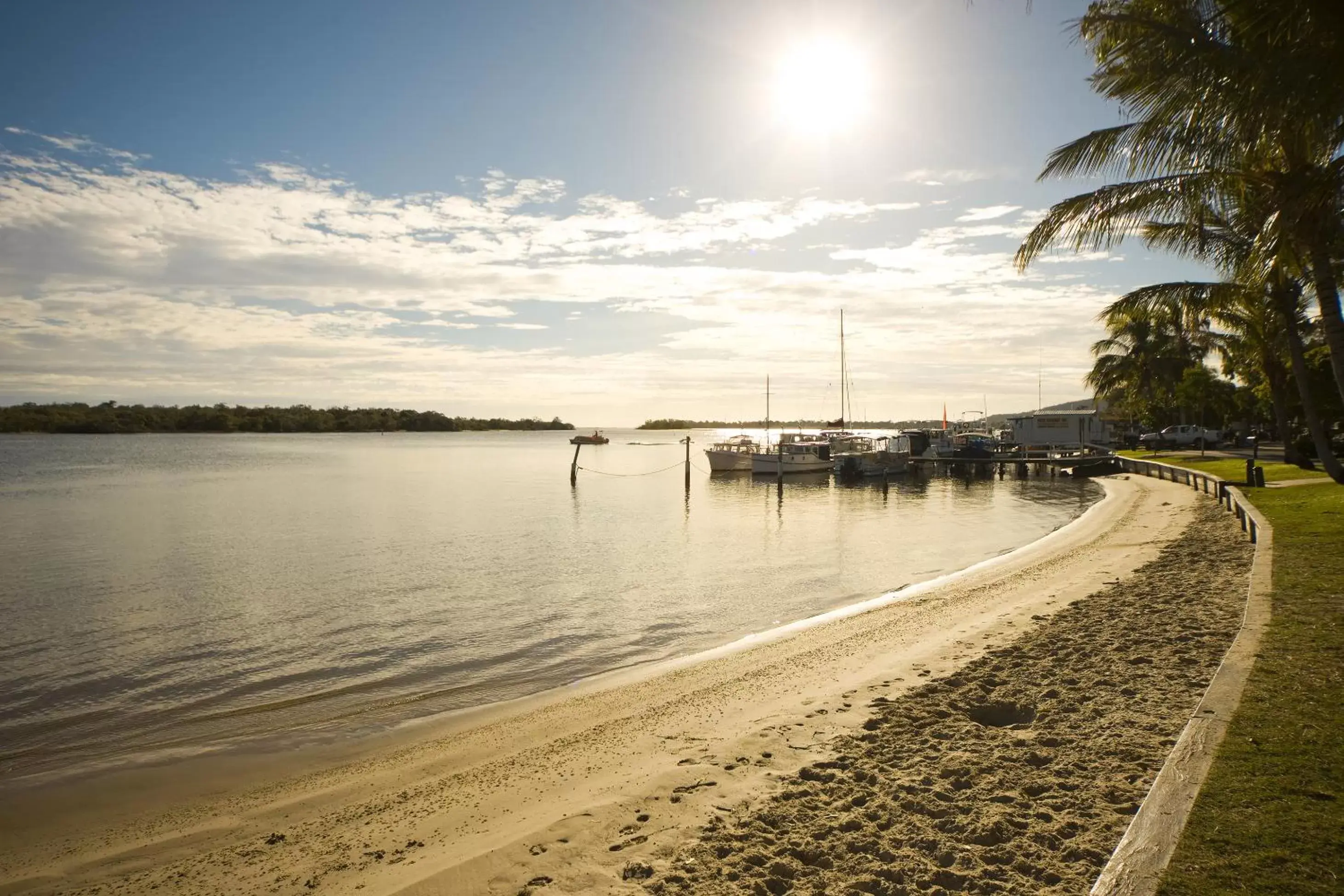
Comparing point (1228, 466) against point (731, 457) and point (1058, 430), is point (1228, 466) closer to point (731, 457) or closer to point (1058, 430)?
point (1058, 430)

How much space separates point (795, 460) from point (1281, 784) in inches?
2128

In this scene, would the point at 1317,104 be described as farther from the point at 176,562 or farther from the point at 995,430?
the point at 995,430

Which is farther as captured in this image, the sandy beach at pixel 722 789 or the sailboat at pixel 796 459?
the sailboat at pixel 796 459

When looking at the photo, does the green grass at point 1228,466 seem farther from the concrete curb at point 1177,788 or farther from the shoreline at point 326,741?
the shoreline at point 326,741

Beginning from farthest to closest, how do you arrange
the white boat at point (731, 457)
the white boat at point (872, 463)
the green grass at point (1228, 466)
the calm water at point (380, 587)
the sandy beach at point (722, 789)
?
the white boat at point (731, 457)
the white boat at point (872, 463)
the green grass at point (1228, 466)
the calm water at point (380, 587)
the sandy beach at point (722, 789)

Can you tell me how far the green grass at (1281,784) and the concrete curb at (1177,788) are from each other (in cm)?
6

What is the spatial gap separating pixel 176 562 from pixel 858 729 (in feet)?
70.9

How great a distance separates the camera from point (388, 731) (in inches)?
364

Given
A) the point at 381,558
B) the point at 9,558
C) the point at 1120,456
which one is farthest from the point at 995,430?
the point at 9,558

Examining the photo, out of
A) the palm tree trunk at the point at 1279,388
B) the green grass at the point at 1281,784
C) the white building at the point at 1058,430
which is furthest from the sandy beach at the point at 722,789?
the white building at the point at 1058,430

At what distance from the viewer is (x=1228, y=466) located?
3366cm

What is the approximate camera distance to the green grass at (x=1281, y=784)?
371 cm

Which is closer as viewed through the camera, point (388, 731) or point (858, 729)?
point (858, 729)

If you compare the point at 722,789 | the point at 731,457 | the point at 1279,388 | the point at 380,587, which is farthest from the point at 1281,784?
the point at 731,457
